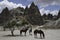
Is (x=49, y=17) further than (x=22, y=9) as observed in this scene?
No

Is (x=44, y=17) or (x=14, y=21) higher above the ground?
(x=44, y=17)

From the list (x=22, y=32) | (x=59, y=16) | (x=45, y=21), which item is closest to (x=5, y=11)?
(x=45, y=21)

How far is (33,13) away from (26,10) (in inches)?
200

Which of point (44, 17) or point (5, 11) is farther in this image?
point (44, 17)

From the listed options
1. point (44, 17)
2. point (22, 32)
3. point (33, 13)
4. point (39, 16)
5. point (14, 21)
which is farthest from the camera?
point (33, 13)

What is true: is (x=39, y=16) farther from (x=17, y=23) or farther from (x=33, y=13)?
(x=17, y=23)

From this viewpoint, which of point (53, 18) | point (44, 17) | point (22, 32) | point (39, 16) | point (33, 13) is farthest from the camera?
point (33, 13)

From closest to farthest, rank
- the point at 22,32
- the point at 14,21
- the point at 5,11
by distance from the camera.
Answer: the point at 14,21, the point at 22,32, the point at 5,11

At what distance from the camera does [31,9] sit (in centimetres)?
7938

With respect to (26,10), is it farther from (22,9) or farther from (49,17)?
(49,17)

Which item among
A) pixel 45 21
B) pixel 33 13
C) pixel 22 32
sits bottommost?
pixel 22 32

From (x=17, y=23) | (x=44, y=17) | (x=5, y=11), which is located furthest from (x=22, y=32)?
(x=44, y=17)

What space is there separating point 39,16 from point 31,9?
6.47 metres

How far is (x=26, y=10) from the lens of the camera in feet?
249
